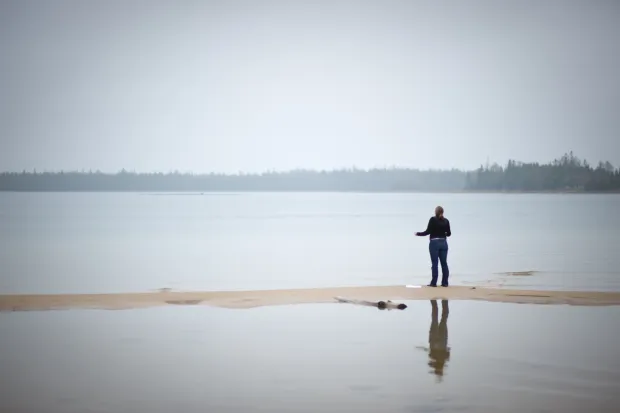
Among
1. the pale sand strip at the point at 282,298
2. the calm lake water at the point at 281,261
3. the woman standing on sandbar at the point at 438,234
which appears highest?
the woman standing on sandbar at the point at 438,234

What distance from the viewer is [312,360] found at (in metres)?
11.6

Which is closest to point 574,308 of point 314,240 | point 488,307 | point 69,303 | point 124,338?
point 488,307

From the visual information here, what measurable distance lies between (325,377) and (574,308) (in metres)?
8.23

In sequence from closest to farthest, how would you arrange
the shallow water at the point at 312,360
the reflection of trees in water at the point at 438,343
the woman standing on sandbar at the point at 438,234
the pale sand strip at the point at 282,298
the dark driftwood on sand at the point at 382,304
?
the shallow water at the point at 312,360
the reflection of trees in water at the point at 438,343
the dark driftwood on sand at the point at 382,304
the pale sand strip at the point at 282,298
the woman standing on sandbar at the point at 438,234

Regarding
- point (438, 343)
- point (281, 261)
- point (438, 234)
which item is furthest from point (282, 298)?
point (281, 261)

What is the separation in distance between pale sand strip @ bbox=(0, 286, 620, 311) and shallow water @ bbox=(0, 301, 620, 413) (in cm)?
73

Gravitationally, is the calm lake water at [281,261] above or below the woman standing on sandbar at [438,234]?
below

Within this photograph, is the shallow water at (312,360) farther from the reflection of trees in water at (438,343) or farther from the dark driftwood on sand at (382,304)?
the dark driftwood on sand at (382,304)

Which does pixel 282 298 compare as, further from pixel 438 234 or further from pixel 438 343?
pixel 438 343

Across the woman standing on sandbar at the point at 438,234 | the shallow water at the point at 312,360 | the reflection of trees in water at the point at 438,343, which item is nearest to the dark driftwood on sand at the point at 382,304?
the shallow water at the point at 312,360

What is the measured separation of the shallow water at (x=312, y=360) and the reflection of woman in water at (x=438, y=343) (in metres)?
0.03

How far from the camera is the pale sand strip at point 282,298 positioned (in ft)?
56.4

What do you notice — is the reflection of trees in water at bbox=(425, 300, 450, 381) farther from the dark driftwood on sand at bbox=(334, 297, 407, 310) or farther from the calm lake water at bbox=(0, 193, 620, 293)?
the calm lake water at bbox=(0, 193, 620, 293)

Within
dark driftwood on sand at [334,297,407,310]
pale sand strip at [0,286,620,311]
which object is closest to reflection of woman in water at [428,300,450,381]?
dark driftwood on sand at [334,297,407,310]
